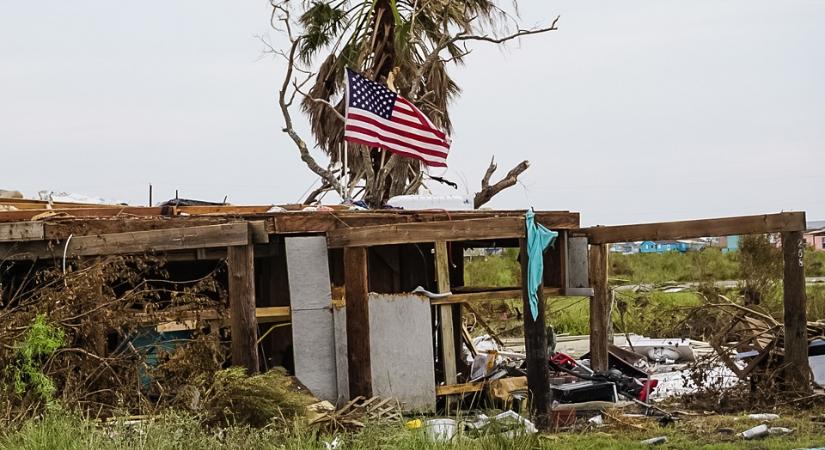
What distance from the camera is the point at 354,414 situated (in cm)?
1110

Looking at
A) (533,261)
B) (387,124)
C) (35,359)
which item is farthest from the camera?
(387,124)

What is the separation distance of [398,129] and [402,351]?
4178mm

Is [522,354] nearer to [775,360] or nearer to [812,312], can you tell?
[775,360]

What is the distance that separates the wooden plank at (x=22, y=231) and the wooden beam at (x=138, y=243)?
7.8 inches

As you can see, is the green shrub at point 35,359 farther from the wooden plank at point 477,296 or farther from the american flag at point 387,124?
the american flag at point 387,124

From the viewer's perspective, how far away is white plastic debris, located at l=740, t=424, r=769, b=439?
11.1 m

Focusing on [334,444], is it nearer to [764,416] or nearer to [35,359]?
[35,359]

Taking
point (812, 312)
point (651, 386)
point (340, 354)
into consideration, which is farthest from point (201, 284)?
point (812, 312)

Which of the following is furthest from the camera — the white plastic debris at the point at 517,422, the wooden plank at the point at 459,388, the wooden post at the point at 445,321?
the wooden post at the point at 445,321

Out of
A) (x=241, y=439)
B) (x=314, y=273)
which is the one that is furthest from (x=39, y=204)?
(x=241, y=439)

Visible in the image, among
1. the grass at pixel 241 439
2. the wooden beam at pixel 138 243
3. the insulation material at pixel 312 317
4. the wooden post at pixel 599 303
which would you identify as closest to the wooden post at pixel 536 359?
the grass at pixel 241 439

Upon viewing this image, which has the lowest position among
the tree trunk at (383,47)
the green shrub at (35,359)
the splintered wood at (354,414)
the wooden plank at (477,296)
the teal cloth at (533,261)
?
the splintered wood at (354,414)

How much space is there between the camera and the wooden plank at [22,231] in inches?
485

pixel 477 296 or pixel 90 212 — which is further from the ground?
pixel 90 212
